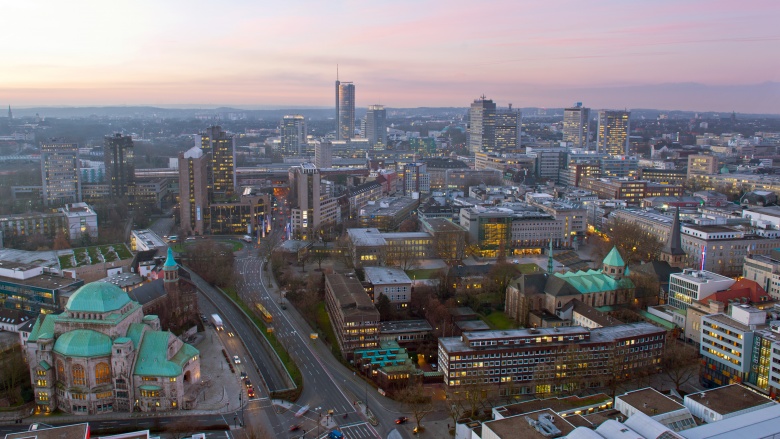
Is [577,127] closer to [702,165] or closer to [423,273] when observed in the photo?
[702,165]

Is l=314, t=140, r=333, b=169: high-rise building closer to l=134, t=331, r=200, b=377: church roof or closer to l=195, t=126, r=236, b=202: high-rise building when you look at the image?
l=195, t=126, r=236, b=202: high-rise building

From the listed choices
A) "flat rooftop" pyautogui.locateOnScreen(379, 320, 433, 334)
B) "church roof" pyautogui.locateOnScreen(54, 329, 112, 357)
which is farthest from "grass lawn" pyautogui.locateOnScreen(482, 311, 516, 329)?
"church roof" pyautogui.locateOnScreen(54, 329, 112, 357)

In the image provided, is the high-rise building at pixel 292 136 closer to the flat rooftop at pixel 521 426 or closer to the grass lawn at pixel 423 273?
the grass lawn at pixel 423 273

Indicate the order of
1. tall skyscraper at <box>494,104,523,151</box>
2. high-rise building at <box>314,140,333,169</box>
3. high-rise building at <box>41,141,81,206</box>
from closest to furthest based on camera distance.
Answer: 1. high-rise building at <box>41,141,81,206</box>
2. high-rise building at <box>314,140,333,169</box>
3. tall skyscraper at <box>494,104,523,151</box>

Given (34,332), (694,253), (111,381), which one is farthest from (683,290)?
(34,332)

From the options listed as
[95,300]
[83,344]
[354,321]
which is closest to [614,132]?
[354,321]

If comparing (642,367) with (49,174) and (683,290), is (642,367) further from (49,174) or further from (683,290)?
(49,174)
